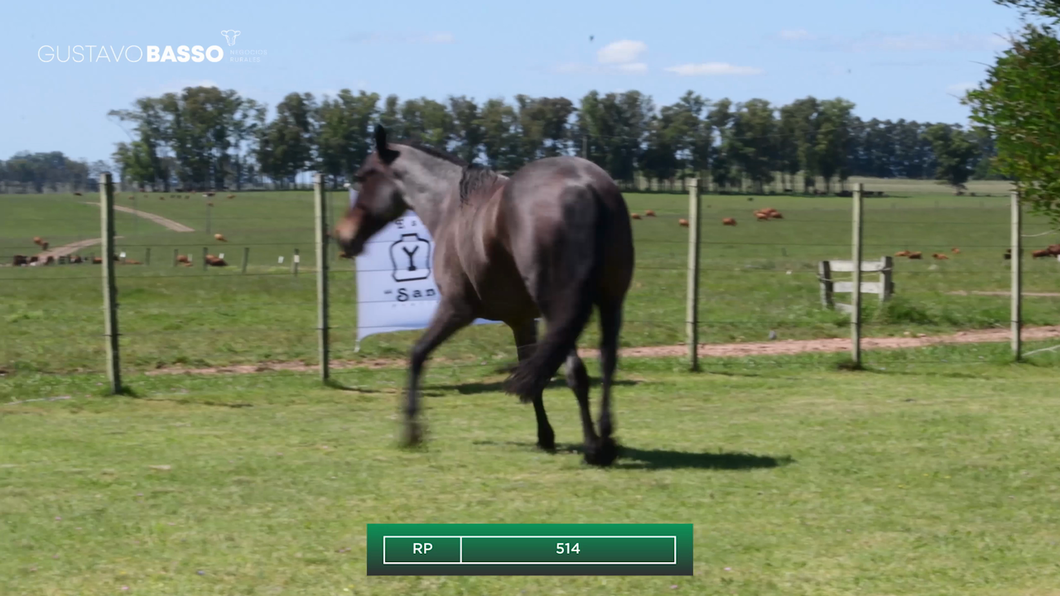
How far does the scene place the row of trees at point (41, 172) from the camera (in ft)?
344

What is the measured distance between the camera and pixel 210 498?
6.54 metres

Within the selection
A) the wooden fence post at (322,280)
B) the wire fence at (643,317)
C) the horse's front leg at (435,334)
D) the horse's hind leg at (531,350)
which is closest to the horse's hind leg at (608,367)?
the horse's hind leg at (531,350)

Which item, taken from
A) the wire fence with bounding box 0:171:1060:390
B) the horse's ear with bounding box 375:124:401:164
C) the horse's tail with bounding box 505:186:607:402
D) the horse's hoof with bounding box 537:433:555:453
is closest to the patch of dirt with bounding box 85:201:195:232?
the wire fence with bounding box 0:171:1060:390

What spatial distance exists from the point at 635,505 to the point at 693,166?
213 feet

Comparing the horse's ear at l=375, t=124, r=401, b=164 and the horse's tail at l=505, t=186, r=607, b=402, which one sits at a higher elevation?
the horse's ear at l=375, t=124, r=401, b=164

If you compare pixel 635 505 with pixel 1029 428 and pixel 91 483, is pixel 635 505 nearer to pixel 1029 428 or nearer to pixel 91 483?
pixel 91 483

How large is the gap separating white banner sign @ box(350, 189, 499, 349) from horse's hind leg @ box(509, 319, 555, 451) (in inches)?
190

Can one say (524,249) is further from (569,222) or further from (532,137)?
(532,137)

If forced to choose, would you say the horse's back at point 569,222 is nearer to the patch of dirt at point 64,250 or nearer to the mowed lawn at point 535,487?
the mowed lawn at point 535,487

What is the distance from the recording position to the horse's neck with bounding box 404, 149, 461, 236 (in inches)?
330

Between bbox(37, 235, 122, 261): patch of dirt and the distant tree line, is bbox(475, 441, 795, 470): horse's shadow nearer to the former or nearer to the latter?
the distant tree line

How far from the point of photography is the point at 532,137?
42.7 m

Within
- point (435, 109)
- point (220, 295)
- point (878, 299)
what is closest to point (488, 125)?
point (435, 109)
